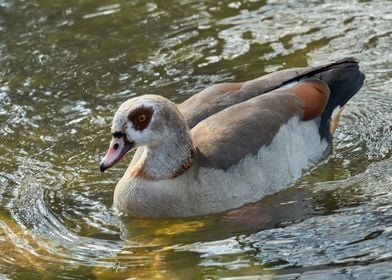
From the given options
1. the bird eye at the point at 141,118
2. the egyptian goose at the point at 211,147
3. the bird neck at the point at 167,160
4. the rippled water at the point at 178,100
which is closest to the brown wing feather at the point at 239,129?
the egyptian goose at the point at 211,147

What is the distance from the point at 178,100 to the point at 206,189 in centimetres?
227

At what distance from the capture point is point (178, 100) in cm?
1140

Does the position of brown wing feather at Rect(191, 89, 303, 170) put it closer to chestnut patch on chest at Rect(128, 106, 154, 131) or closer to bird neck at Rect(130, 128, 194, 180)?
bird neck at Rect(130, 128, 194, 180)

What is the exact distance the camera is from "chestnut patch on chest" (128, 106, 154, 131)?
908cm

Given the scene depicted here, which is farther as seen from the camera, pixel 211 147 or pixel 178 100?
pixel 178 100

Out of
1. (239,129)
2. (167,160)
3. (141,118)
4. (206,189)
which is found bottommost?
(206,189)

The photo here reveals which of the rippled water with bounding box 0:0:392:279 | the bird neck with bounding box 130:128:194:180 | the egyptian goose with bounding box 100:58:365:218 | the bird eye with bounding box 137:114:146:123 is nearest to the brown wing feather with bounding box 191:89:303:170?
the egyptian goose with bounding box 100:58:365:218

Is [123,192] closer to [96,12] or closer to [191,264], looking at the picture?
[191,264]

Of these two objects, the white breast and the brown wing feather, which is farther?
the brown wing feather

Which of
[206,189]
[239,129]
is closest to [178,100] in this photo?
[239,129]

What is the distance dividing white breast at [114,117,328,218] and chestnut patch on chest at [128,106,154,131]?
0.52 metres

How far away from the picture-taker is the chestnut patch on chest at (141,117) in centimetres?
908

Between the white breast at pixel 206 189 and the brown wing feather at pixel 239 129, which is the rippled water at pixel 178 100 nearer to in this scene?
the white breast at pixel 206 189

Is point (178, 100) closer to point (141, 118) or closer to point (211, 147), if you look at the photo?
point (211, 147)
